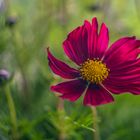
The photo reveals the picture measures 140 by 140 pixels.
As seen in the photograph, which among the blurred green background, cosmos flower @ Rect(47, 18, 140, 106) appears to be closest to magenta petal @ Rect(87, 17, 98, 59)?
cosmos flower @ Rect(47, 18, 140, 106)

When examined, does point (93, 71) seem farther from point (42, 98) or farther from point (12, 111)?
point (42, 98)

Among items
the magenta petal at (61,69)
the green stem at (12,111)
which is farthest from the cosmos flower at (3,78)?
the magenta petal at (61,69)

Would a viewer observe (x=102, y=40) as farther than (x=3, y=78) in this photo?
No

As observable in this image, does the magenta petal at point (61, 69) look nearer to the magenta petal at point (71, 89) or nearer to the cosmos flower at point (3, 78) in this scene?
the magenta petal at point (71, 89)

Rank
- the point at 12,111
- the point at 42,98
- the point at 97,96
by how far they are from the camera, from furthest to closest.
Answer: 1. the point at 42,98
2. the point at 12,111
3. the point at 97,96

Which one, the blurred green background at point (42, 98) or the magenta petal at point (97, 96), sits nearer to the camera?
the magenta petal at point (97, 96)

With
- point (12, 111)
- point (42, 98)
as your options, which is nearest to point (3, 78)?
point (12, 111)

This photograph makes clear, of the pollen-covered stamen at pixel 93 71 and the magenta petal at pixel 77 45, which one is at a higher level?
the magenta petal at pixel 77 45
